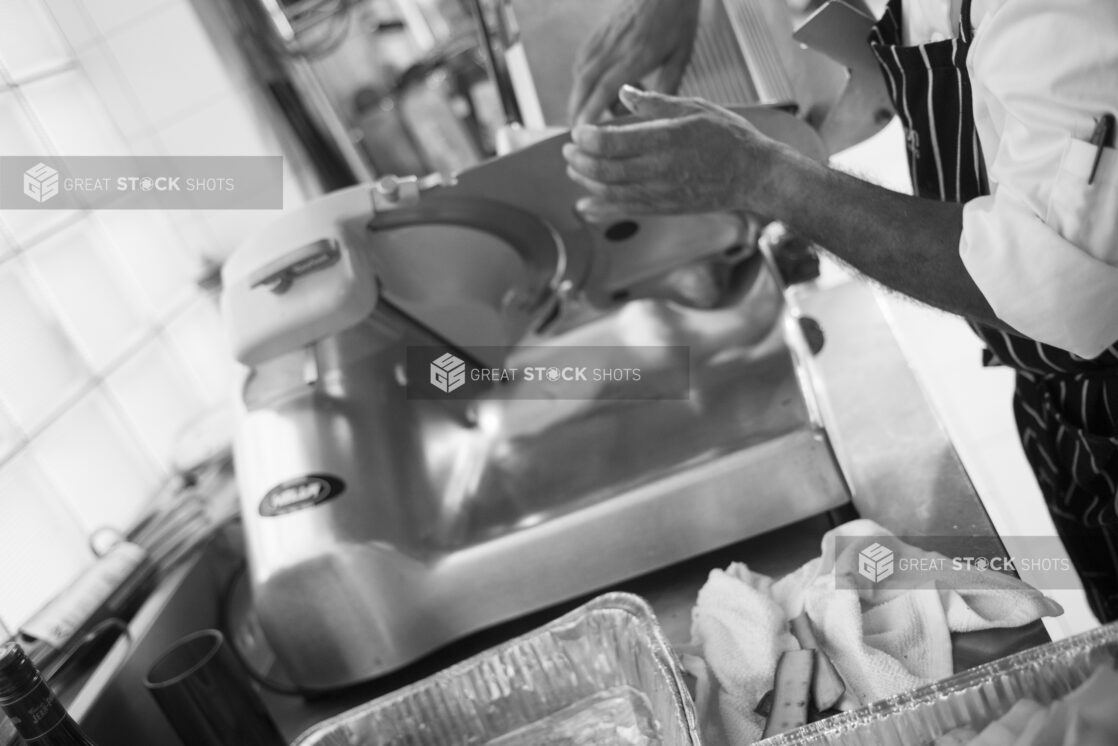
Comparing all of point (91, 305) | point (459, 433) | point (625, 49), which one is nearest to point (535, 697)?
point (459, 433)

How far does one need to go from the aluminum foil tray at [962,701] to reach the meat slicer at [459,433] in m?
0.40

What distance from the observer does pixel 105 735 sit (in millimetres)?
1021

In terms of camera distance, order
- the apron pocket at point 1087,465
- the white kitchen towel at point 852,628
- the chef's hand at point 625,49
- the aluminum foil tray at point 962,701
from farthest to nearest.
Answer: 1. the chef's hand at point 625,49
2. the apron pocket at point 1087,465
3. the white kitchen towel at point 852,628
4. the aluminum foil tray at point 962,701

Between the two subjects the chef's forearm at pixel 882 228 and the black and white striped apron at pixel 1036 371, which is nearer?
the chef's forearm at pixel 882 228

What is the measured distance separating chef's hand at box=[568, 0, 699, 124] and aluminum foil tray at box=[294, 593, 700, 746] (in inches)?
26.3

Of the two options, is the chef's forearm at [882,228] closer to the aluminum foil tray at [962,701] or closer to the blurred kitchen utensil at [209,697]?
the aluminum foil tray at [962,701]

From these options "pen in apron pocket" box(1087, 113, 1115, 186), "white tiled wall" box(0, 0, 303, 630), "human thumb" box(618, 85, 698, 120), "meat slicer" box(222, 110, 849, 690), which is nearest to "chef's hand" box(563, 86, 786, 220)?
"human thumb" box(618, 85, 698, 120)

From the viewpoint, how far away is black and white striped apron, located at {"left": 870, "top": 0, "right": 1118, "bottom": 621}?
932 mm

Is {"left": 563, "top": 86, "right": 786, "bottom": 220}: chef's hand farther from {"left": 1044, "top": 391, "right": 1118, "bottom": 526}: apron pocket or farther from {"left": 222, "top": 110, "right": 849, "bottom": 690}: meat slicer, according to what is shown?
{"left": 1044, "top": 391, "right": 1118, "bottom": 526}: apron pocket

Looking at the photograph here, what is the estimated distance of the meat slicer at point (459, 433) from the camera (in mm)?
1038

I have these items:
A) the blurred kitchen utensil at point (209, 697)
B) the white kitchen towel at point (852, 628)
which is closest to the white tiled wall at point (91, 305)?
the blurred kitchen utensil at point (209, 697)

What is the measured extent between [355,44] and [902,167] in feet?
8.07

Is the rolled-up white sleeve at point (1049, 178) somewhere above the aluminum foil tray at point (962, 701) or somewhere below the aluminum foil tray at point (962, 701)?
above

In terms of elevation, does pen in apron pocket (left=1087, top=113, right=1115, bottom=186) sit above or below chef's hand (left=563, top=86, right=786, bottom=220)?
below
